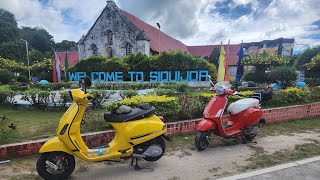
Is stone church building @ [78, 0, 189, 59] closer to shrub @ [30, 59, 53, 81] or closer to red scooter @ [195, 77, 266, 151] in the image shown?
shrub @ [30, 59, 53, 81]

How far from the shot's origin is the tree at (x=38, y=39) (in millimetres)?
51434

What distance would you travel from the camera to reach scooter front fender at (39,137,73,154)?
133 inches

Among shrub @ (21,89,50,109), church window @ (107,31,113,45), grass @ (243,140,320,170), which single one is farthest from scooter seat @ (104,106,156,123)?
church window @ (107,31,113,45)

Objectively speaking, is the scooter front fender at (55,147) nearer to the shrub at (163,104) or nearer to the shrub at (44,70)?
the shrub at (163,104)

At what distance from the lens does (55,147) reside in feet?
11.2

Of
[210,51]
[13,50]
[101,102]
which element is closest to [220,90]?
[101,102]

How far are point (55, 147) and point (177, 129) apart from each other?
2.74 meters

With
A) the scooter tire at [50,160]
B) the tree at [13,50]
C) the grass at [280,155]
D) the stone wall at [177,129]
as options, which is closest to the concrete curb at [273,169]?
the grass at [280,155]

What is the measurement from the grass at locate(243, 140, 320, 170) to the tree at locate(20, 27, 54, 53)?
5530 cm

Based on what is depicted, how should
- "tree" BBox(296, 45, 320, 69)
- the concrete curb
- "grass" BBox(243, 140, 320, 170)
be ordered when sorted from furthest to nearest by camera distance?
"tree" BBox(296, 45, 320, 69), "grass" BBox(243, 140, 320, 170), the concrete curb

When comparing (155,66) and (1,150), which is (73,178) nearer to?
(1,150)

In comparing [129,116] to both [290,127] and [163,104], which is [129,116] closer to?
[163,104]

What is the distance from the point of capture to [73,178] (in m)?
3.60

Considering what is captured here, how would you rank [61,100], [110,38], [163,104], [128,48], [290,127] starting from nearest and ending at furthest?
1. [163,104]
2. [290,127]
3. [61,100]
4. [128,48]
5. [110,38]
